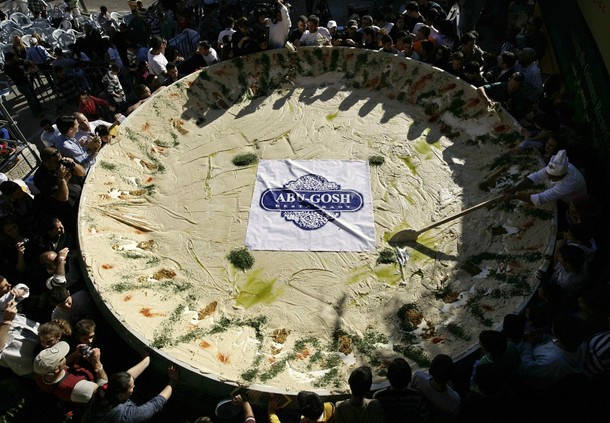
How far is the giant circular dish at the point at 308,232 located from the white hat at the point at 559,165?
0.96 m

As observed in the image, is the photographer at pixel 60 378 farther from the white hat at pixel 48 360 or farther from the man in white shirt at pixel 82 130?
the man in white shirt at pixel 82 130

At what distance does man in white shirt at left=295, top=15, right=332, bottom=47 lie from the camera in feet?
40.4

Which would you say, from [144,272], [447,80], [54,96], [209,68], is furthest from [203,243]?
[54,96]

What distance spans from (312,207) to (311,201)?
0.16 metres

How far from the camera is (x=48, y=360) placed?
18.4 feet

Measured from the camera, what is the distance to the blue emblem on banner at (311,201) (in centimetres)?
901

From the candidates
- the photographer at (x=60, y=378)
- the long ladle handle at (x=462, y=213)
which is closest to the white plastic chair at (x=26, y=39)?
the photographer at (x=60, y=378)

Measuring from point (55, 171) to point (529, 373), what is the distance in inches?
301

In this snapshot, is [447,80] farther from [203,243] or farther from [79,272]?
[79,272]

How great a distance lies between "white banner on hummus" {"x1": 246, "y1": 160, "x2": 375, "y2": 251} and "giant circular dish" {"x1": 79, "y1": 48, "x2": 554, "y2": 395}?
0.62 ft

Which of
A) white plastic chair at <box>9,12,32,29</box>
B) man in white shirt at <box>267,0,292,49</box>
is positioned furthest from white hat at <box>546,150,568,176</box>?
white plastic chair at <box>9,12,32,29</box>

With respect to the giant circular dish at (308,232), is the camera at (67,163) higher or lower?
higher

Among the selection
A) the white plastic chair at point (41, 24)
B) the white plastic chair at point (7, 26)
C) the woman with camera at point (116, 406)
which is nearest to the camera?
the woman with camera at point (116, 406)

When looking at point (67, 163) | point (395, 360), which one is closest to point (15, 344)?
point (67, 163)
